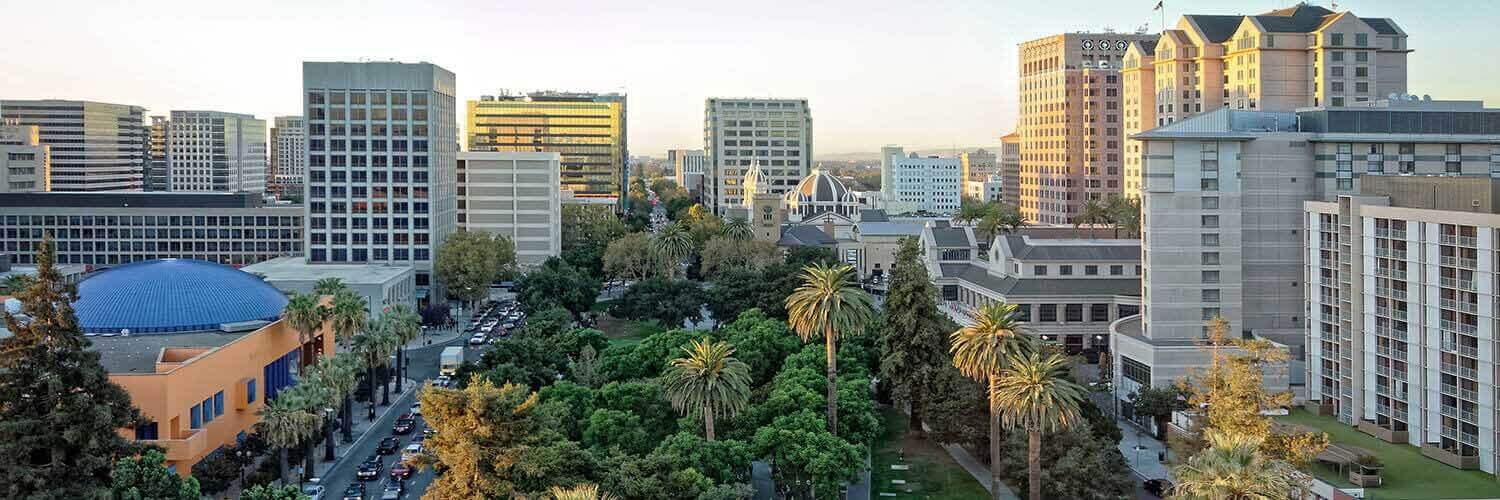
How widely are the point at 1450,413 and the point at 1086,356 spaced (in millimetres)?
47739

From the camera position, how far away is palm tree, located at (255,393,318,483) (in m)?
73.0

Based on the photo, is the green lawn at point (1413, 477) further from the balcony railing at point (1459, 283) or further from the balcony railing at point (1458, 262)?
the balcony railing at point (1458, 262)

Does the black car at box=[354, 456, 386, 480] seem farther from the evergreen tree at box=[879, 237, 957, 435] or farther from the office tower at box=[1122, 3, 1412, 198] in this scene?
the office tower at box=[1122, 3, 1412, 198]

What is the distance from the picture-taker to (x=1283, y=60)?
15288 cm

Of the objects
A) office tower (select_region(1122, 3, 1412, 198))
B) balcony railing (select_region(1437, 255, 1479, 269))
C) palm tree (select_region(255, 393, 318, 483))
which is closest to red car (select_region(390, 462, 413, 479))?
palm tree (select_region(255, 393, 318, 483))

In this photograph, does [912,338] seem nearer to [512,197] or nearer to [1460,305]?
[1460,305]

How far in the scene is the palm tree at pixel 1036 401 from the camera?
2598 inches

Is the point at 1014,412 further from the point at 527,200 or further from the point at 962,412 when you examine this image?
the point at 527,200

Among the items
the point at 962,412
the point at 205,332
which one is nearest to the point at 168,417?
the point at 205,332

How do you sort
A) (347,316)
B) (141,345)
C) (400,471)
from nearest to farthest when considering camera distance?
(400,471) → (141,345) → (347,316)

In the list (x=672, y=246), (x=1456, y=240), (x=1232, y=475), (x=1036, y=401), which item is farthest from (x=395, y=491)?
(x=672, y=246)

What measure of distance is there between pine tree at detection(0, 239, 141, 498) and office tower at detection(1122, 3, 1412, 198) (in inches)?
4529

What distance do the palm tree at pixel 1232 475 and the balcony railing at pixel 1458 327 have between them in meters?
19.1

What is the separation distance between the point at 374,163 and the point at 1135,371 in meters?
89.9
